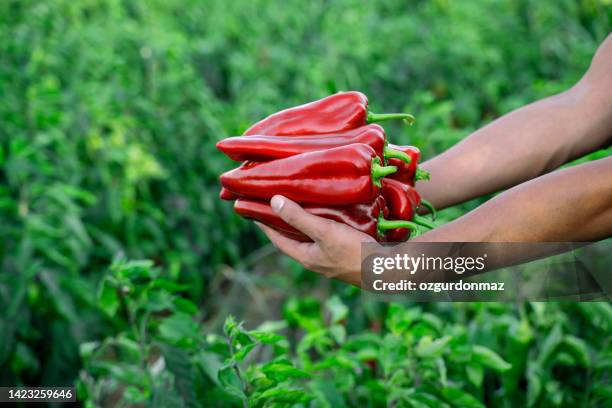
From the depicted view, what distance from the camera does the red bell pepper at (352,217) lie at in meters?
1.71

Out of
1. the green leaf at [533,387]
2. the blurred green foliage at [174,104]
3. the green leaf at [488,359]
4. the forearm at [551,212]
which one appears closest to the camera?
the forearm at [551,212]

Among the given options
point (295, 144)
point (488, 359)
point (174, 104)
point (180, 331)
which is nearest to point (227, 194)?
point (295, 144)

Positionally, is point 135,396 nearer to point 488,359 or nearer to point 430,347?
point 430,347

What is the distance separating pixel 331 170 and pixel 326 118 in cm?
19

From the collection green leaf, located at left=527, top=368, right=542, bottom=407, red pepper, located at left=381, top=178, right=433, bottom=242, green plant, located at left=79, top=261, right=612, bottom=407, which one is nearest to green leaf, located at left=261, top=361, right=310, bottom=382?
green plant, located at left=79, top=261, right=612, bottom=407

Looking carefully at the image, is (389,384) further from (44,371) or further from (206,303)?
(206,303)

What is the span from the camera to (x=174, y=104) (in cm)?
425

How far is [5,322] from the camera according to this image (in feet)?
9.53

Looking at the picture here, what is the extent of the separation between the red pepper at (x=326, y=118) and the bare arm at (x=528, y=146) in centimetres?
27

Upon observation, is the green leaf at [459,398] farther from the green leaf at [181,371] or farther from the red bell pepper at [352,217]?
the green leaf at [181,371]

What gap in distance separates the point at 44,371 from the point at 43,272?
1.77ft

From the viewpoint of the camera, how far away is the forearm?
4.77 feet

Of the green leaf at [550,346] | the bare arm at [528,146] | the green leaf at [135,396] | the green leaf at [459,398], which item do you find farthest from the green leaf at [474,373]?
the green leaf at [135,396]

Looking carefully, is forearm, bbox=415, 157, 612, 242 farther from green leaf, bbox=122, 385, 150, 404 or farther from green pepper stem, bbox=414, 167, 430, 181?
green leaf, bbox=122, 385, 150, 404
